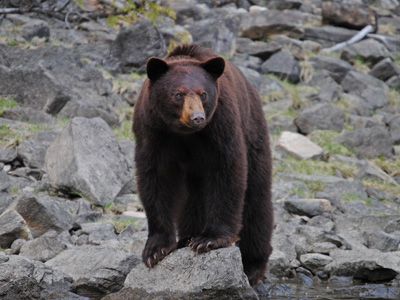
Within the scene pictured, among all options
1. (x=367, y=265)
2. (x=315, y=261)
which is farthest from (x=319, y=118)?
(x=367, y=265)

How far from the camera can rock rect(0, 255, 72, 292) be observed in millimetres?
4539

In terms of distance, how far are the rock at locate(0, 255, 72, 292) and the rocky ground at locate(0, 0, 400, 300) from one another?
0.01 meters

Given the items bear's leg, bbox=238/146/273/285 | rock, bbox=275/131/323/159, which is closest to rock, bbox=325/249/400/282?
bear's leg, bbox=238/146/273/285

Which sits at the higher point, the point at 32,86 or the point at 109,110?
the point at 32,86

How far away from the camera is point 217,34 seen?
17016mm

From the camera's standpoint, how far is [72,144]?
7.79 meters

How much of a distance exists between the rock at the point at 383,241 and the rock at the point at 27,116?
5570 mm

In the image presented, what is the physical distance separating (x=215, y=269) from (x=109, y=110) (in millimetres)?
7536

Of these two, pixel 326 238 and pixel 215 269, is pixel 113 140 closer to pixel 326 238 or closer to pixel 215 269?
pixel 326 238

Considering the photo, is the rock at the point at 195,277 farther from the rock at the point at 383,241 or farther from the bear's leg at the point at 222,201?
the rock at the point at 383,241

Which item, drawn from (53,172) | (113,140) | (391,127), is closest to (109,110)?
(113,140)

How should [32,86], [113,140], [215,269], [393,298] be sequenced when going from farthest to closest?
1. [32,86]
2. [113,140]
3. [393,298]
4. [215,269]

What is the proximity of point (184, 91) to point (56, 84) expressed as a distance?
23.3ft

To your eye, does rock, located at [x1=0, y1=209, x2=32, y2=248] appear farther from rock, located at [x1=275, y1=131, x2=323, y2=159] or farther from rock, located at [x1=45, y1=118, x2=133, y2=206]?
rock, located at [x1=275, y1=131, x2=323, y2=159]
